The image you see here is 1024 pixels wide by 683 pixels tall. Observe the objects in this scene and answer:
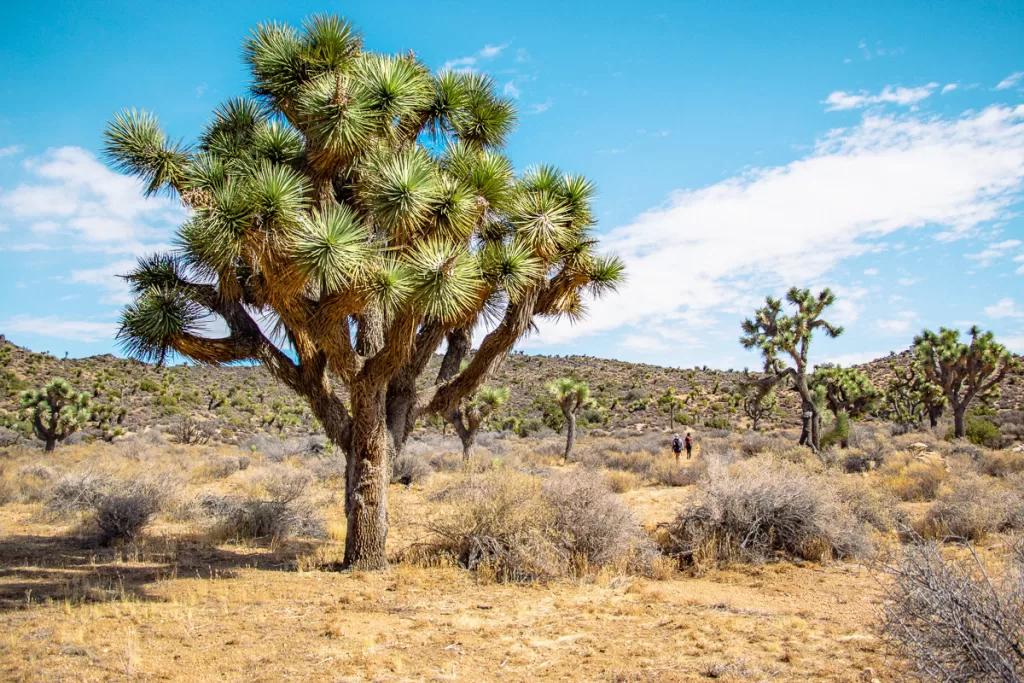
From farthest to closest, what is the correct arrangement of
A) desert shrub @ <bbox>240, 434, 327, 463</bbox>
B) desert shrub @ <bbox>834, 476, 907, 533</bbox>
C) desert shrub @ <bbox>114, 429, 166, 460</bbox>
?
desert shrub @ <bbox>240, 434, 327, 463</bbox> → desert shrub @ <bbox>114, 429, 166, 460</bbox> → desert shrub @ <bbox>834, 476, 907, 533</bbox>

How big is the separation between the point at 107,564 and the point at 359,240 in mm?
5926

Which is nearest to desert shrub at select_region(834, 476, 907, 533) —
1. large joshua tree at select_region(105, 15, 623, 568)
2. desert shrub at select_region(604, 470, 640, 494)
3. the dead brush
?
the dead brush

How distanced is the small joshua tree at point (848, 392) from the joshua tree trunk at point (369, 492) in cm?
2558

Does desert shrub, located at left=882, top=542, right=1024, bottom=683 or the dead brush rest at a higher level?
desert shrub, located at left=882, top=542, right=1024, bottom=683

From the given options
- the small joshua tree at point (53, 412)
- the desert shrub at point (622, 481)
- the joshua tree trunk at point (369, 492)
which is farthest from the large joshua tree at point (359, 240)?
the small joshua tree at point (53, 412)

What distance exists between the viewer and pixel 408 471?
18.7 m

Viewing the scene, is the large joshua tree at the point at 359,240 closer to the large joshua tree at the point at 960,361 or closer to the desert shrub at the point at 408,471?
the desert shrub at the point at 408,471

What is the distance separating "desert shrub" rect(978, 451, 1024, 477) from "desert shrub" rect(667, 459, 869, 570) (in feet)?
30.7

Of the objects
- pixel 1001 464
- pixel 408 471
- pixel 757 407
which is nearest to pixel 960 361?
pixel 757 407

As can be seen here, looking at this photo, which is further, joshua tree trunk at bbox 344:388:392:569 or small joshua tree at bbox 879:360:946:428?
small joshua tree at bbox 879:360:946:428

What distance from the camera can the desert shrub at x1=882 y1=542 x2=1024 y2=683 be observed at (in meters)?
3.39

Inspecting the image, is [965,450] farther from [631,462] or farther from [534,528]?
[534,528]

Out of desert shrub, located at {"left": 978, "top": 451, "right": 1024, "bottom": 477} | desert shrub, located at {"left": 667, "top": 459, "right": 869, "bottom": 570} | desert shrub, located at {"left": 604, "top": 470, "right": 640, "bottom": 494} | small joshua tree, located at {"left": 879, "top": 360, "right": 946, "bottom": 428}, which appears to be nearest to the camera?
desert shrub, located at {"left": 667, "top": 459, "right": 869, "bottom": 570}

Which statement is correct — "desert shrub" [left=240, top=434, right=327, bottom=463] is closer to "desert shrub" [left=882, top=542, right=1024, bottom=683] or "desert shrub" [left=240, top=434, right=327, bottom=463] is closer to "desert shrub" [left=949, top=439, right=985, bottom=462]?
"desert shrub" [left=949, top=439, right=985, bottom=462]
